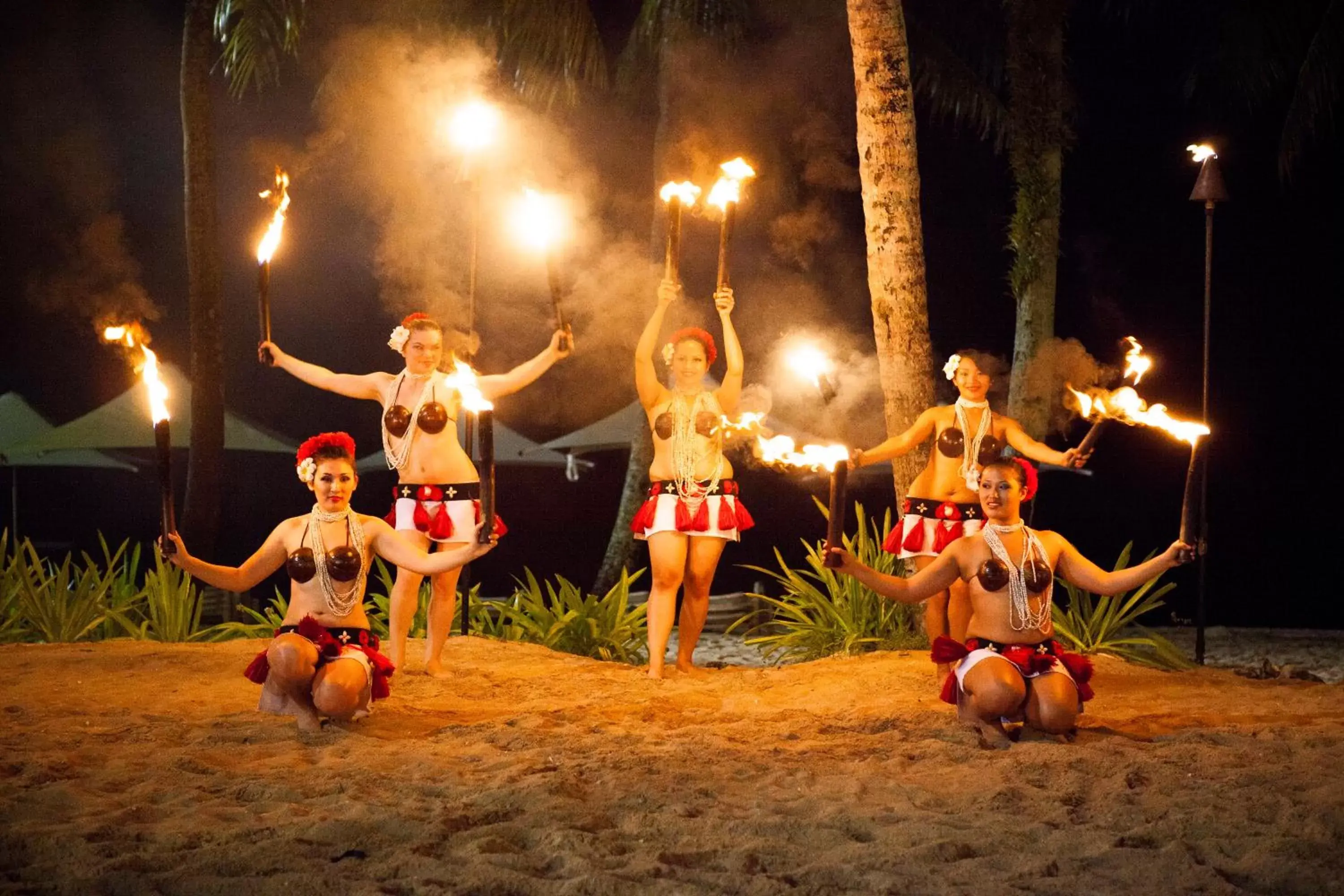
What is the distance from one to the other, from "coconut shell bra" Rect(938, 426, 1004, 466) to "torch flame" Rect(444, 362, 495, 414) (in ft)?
6.61

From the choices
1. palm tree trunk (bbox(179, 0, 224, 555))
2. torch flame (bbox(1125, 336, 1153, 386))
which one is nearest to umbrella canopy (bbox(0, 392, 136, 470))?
palm tree trunk (bbox(179, 0, 224, 555))

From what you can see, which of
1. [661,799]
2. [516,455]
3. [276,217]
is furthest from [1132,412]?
[516,455]

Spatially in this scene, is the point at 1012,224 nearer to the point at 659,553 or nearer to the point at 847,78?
the point at 847,78

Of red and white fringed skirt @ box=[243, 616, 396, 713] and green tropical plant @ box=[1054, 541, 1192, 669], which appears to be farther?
green tropical plant @ box=[1054, 541, 1192, 669]

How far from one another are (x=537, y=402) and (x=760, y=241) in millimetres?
3828

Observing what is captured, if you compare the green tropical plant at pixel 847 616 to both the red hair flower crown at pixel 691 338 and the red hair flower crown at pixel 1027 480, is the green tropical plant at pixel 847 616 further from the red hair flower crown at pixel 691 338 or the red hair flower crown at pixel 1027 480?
the red hair flower crown at pixel 1027 480

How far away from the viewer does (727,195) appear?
6203 millimetres

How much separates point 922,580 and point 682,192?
2311 millimetres

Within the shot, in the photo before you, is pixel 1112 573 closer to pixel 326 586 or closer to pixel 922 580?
pixel 922 580

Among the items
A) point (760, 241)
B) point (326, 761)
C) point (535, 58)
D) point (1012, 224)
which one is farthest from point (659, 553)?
point (760, 241)

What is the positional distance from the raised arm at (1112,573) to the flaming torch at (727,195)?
2.05m

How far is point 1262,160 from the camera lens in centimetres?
1514

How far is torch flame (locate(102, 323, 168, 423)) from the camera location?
4.09 metres

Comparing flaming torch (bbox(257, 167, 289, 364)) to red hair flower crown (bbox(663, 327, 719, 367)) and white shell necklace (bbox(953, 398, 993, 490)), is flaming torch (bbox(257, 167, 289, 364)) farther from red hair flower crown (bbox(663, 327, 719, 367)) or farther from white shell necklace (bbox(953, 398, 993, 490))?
white shell necklace (bbox(953, 398, 993, 490))
